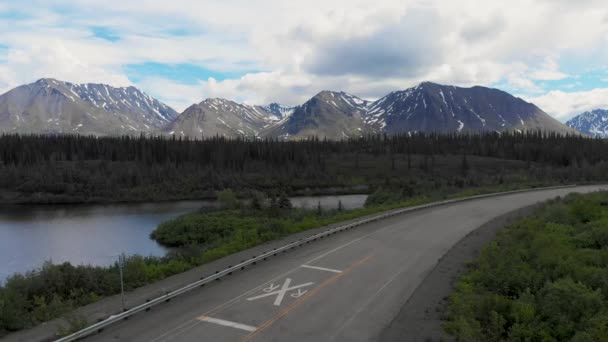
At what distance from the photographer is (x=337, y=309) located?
13.2 m

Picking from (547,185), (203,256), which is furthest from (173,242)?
(547,185)

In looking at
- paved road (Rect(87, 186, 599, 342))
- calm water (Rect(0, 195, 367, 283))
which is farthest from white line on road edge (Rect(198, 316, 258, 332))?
calm water (Rect(0, 195, 367, 283))

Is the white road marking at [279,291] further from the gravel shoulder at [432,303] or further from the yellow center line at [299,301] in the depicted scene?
the gravel shoulder at [432,303]

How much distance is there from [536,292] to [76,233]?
4649cm

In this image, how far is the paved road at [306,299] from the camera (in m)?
11.4

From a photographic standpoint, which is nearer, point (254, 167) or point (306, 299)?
point (306, 299)

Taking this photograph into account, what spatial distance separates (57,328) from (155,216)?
53.5 m

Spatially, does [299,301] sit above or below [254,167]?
below

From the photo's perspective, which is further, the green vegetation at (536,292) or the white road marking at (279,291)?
the white road marking at (279,291)

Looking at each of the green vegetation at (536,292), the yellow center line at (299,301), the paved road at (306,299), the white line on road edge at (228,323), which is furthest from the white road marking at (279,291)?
the green vegetation at (536,292)

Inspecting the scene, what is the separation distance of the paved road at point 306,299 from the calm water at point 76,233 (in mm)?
20797

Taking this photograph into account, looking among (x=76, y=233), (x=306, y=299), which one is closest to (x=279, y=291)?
(x=306, y=299)

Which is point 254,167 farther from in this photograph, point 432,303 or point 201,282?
point 432,303

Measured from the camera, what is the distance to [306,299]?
14086mm
